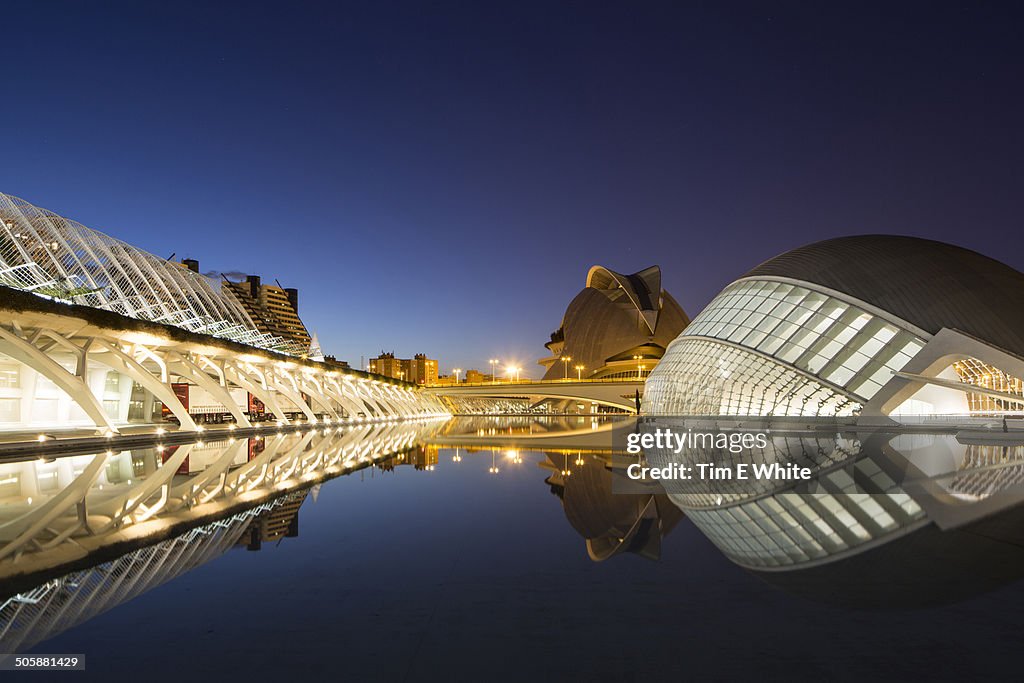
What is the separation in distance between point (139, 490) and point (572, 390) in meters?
65.9

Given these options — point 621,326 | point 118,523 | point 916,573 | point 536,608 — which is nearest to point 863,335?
point 916,573

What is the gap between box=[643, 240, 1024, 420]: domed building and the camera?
27.4m

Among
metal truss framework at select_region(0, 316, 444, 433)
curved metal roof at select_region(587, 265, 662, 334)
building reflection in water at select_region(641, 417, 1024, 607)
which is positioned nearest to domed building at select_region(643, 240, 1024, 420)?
building reflection in water at select_region(641, 417, 1024, 607)

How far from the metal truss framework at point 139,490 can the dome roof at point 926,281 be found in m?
23.4

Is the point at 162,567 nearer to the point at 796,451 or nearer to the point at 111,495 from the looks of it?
the point at 111,495

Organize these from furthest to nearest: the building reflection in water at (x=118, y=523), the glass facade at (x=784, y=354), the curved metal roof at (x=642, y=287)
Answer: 1. the curved metal roof at (x=642, y=287)
2. the glass facade at (x=784, y=354)
3. the building reflection in water at (x=118, y=523)

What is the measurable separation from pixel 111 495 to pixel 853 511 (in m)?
11.5

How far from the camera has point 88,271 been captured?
103 ft

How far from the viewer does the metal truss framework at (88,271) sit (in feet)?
82.6

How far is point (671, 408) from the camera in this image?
41.1 metres

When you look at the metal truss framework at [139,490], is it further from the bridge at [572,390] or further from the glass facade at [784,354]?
the bridge at [572,390]

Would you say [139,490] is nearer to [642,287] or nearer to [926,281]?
[926,281]

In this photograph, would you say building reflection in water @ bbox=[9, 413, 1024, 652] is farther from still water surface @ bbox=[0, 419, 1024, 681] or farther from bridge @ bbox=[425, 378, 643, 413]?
bridge @ bbox=[425, 378, 643, 413]

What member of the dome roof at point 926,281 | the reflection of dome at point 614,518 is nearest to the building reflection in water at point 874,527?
the reflection of dome at point 614,518
